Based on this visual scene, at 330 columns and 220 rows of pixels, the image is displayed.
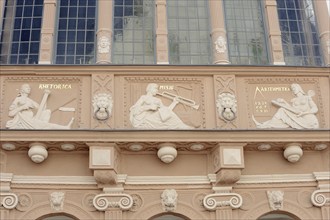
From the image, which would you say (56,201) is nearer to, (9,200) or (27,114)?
(9,200)

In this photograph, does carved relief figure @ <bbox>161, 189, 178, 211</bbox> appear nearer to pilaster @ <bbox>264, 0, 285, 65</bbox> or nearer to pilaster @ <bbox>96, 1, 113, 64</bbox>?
pilaster @ <bbox>96, 1, 113, 64</bbox>

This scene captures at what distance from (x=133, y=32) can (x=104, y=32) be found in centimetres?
110

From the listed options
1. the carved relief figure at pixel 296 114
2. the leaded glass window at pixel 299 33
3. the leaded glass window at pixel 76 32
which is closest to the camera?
the carved relief figure at pixel 296 114

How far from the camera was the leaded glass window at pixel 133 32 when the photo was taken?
17.0m

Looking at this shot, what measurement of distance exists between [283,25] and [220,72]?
325cm

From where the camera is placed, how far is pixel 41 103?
15539mm

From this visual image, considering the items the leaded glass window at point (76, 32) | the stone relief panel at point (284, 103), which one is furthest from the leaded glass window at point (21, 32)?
the stone relief panel at point (284, 103)

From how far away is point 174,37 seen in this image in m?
17.4

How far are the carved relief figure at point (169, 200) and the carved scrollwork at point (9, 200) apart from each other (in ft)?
12.0

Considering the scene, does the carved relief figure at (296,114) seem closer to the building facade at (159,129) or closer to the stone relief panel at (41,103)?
the building facade at (159,129)

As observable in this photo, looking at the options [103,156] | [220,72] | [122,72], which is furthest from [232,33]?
[103,156]

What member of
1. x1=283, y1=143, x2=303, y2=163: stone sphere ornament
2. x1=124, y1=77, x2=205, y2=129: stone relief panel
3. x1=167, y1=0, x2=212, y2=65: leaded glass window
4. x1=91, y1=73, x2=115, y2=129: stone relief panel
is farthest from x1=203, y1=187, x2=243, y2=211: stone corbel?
x1=167, y1=0, x2=212, y2=65: leaded glass window

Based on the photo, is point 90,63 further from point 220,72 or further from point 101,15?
point 220,72

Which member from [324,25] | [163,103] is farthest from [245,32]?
[163,103]
